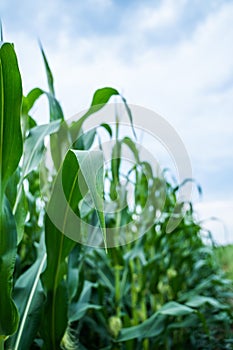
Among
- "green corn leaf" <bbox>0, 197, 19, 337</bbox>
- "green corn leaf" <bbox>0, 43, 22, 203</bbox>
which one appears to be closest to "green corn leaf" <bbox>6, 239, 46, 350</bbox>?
"green corn leaf" <bbox>0, 197, 19, 337</bbox>

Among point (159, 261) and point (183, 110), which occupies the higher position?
point (183, 110)

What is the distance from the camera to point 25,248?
3.17 ft

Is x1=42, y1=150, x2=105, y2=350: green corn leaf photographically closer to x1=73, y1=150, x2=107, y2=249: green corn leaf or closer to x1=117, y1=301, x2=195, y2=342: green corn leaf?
x1=73, y1=150, x2=107, y2=249: green corn leaf

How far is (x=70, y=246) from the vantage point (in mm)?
541

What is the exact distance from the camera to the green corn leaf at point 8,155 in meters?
0.39

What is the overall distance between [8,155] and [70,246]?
170 millimetres

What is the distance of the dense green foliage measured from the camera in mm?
431

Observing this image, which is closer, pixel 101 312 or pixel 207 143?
pixel 101 312

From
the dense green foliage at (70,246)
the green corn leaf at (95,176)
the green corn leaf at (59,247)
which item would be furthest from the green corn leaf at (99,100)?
the green corn leaf at (95,176)

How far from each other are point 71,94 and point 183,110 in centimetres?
32

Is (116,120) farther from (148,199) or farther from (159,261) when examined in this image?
(159,261)

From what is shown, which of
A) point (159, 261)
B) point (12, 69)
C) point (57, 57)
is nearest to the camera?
point (12, 69)

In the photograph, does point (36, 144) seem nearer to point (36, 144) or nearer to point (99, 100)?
point (36, 144)

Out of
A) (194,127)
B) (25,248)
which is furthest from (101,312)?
(194,127)
